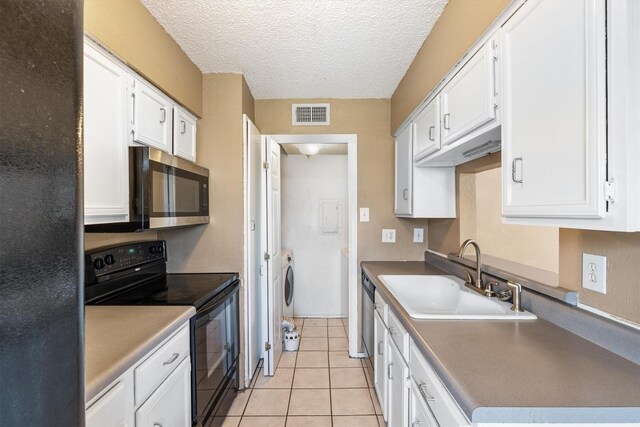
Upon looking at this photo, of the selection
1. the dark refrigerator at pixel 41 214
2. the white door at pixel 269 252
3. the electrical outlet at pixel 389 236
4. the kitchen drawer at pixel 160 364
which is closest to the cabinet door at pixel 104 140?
the kitchen drawer at pixel 160 364

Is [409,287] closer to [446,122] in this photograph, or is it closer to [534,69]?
[446,122]

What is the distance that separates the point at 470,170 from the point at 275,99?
172 cm

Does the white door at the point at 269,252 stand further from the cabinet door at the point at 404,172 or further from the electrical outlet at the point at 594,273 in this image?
the electrical outlet at the point at 594,273

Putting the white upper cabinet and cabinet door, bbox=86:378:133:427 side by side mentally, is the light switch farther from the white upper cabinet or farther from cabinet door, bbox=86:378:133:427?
cabinet door, bbox=86:378:133:427

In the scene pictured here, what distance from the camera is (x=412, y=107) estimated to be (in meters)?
2.09

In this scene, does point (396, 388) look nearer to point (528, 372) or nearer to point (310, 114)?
point (528, 372)

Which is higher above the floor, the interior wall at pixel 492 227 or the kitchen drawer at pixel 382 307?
the interior wall at pixel 492 227

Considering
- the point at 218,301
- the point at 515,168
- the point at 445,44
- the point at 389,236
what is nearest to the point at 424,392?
the point at 515,168

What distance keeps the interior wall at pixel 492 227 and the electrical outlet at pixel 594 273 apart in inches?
24.4

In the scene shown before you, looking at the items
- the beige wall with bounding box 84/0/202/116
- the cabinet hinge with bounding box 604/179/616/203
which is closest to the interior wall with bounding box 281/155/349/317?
the beige wall with bounding box 84/0/202/116

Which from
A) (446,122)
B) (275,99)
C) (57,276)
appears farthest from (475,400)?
(275,99)

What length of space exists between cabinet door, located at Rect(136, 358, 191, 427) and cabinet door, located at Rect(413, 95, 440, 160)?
1.72 metres

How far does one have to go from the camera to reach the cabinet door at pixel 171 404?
1.12 meters

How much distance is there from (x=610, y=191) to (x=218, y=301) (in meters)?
1.77
